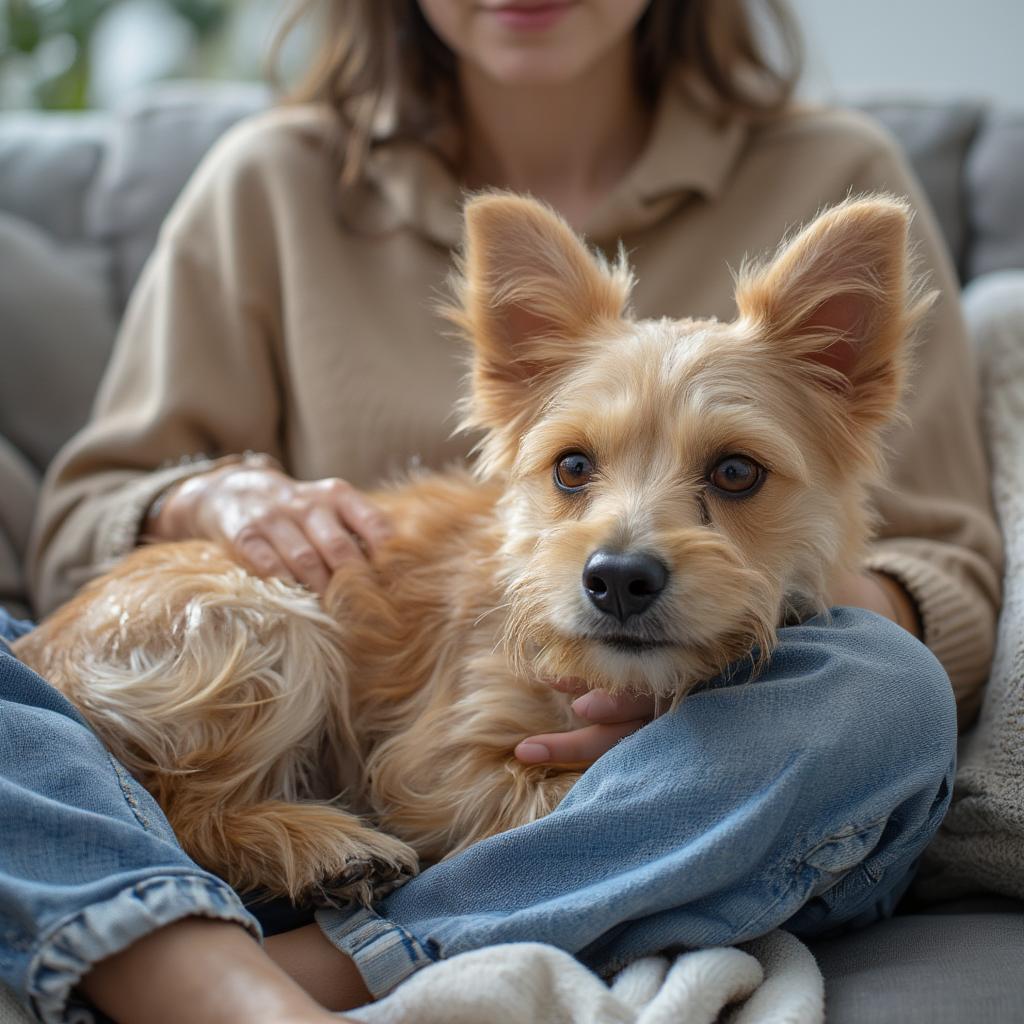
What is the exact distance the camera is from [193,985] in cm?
130

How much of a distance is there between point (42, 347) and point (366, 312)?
95 centimetres

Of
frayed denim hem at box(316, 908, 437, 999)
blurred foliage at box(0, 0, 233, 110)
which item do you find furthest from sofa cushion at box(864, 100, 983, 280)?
blurred foliage at box(0, 0, 233, 110)

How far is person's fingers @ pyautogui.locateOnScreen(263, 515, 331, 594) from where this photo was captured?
6.65 feet

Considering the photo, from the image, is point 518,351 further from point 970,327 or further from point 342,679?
point 970,327

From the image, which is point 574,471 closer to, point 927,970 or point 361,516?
point 361,516

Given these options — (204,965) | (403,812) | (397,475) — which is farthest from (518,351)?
(204,965)

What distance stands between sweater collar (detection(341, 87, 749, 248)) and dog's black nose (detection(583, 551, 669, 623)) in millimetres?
1240

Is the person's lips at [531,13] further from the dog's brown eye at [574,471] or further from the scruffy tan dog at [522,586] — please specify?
the dog's brown eye at [574,471]

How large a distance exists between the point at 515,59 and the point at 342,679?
1348 mm

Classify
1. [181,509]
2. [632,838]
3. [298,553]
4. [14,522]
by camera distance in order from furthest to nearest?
[14,522] < [181,509] < [298,553] < [632,838]

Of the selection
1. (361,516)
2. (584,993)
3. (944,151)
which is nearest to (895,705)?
(584,993)

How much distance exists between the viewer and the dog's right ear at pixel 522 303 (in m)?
1.85

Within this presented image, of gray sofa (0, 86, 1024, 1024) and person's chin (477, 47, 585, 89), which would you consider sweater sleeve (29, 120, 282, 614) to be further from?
person's chin (477, 47, 585, 89)

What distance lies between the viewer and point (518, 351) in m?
1.96
